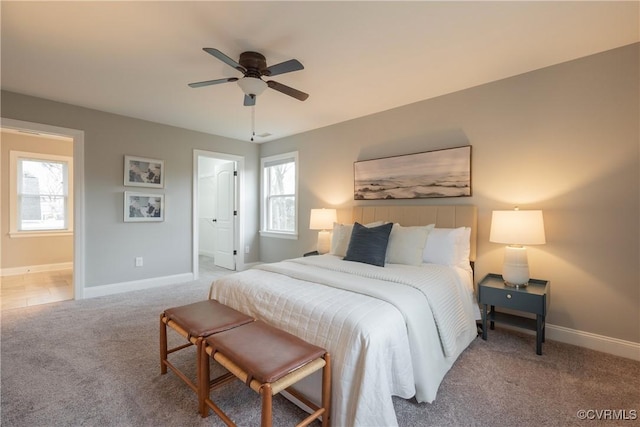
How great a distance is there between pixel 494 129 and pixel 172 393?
140 inches

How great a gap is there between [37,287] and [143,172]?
2.32 meters

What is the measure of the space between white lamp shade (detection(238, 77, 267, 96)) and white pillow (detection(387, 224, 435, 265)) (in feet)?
6.10

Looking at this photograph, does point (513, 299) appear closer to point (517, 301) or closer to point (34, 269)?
point (517, 301)

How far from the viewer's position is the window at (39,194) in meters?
4.93

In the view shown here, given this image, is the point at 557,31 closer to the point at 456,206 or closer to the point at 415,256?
the point at 456,206

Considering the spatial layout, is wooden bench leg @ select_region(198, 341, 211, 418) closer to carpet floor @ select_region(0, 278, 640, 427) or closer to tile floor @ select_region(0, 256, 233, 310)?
carpet floor @ select_region(0, 278, 640, 427)

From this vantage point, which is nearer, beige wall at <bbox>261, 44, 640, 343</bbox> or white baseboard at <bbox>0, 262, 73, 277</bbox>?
beige wall at <bbox>261, 44, 640, 343</bbox>

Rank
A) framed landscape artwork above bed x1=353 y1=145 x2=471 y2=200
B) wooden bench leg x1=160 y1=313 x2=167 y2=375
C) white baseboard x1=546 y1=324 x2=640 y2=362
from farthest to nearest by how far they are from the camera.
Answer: framed landscape artwork above bed x1=353 y1=145 x2=471 y2=200, white baseboard x1=546 y1=324 x2=640 y2=362, wooden bench leg x1=160 y1=313 x2=167 y2=375

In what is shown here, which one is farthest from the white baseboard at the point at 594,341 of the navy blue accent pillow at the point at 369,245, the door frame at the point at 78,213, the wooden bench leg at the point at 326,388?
the door frame at the point at 78,213

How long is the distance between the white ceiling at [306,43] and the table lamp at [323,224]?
1.53 meters

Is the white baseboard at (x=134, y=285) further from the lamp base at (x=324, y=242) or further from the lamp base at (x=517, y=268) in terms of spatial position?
the lamp base at (x=517, y=268)

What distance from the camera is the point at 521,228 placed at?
2.41 m

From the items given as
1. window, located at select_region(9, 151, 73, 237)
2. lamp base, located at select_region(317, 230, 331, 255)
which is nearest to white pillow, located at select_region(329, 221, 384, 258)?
lamp base, located at select_region(317, 230, 331, 255)

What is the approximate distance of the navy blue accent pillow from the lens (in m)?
2.74
